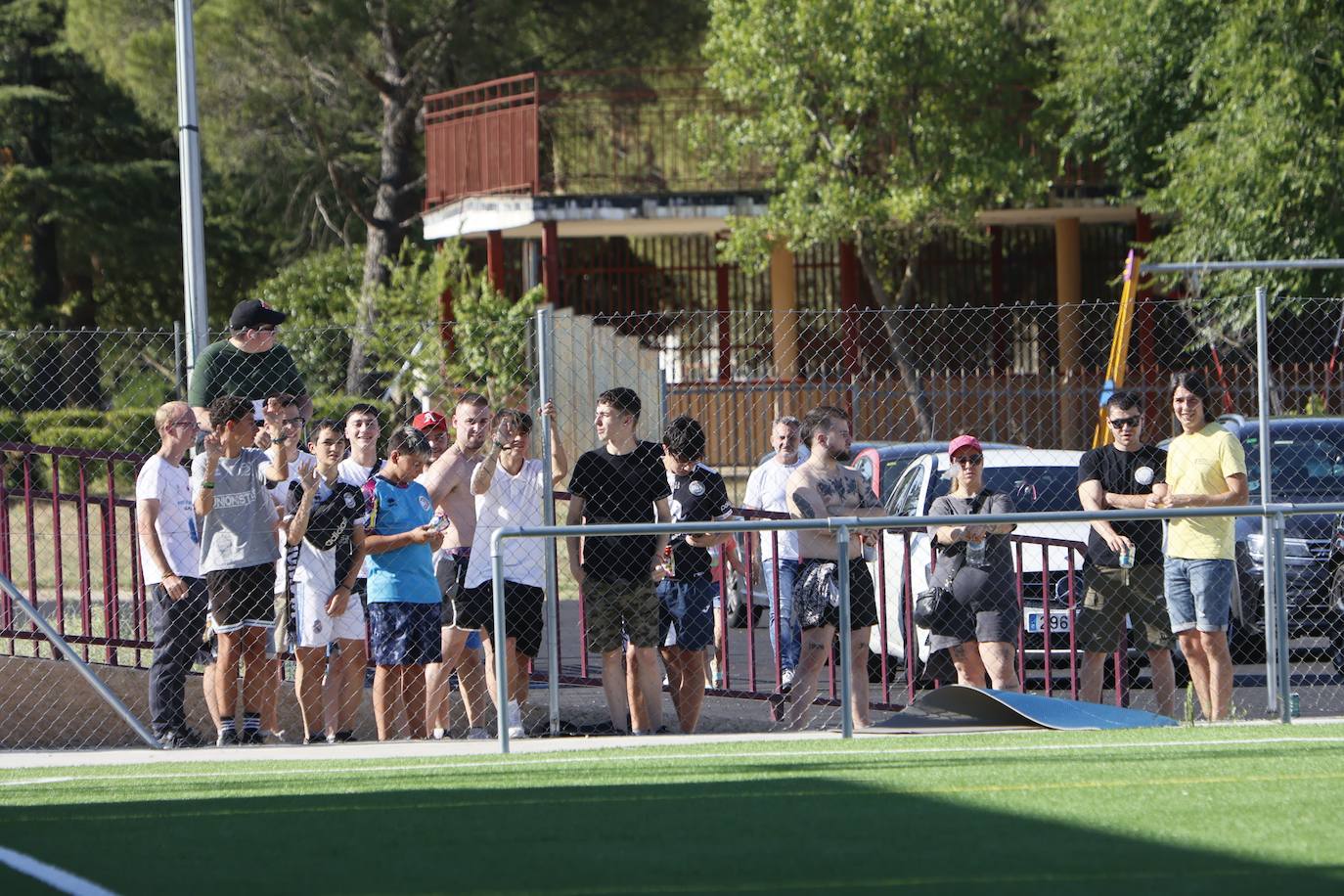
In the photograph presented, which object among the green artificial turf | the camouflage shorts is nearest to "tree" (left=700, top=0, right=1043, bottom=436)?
the camouflage shorts

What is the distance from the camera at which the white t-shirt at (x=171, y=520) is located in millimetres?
9516

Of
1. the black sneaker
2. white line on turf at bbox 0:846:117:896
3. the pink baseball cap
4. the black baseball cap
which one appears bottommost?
the black sneaker

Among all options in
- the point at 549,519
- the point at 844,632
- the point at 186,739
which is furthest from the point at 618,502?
the point at 186,739

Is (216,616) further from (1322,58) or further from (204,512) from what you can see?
(1322,58)

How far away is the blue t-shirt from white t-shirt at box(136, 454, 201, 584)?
0.92 m

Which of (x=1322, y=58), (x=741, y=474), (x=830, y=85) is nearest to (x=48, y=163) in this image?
(x=830, y=85)

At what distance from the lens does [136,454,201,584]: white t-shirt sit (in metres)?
9.52

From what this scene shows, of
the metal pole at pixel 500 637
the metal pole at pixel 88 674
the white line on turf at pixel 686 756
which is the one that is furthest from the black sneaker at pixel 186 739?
the metal pole at pixel 500 637

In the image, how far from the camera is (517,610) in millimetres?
9789

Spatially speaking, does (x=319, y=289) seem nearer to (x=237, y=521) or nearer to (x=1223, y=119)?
(x=1223, y=119)

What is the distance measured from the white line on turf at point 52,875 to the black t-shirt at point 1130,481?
229 inches

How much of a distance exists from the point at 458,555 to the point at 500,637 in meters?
1.45

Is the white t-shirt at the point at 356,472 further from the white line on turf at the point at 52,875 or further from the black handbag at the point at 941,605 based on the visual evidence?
the white line on turf at the point at 52,875

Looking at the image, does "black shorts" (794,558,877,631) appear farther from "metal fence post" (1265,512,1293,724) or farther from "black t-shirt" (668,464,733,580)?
"metal fence post" (1265,512,1293,724)
